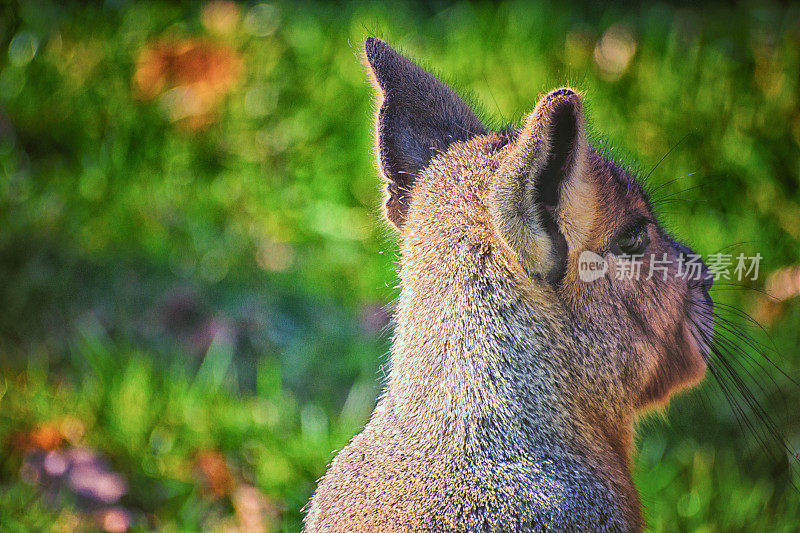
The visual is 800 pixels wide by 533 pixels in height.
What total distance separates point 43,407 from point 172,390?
0.49 m

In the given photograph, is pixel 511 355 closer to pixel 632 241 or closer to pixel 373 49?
pixel 632 241

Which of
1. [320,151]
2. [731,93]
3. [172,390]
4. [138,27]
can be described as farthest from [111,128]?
[731,93]

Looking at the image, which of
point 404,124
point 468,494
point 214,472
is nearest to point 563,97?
point 404,124

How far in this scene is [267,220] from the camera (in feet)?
14.5

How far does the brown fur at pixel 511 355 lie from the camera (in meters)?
1.92

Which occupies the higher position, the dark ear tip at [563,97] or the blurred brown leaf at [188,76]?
the dark ear tip at [563,97]

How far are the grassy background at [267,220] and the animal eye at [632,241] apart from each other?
529mm

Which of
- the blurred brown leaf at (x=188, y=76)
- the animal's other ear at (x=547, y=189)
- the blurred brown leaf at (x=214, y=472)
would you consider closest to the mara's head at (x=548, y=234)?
the animal's other ear at (x=547, y=189)

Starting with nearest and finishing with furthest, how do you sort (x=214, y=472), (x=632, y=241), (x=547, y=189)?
1. (x=547, y=189)
2. (x=632, y=241)
3. (x=214, y=472)

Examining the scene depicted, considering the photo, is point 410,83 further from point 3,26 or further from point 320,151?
point 3,26

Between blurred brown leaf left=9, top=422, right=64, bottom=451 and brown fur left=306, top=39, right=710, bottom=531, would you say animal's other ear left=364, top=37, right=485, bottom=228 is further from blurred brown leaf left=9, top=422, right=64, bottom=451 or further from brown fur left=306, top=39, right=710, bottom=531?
blurred brown leaf left=9, top=422, right=64, bottom=451

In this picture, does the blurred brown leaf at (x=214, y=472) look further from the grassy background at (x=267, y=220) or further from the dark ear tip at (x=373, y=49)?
the dark ear tip at (x=373, y=49)

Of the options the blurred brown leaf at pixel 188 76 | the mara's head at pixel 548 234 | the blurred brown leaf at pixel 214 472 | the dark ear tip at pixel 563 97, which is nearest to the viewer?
the dark ear tip at pixel 563 97

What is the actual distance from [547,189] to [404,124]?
2.02 feet
